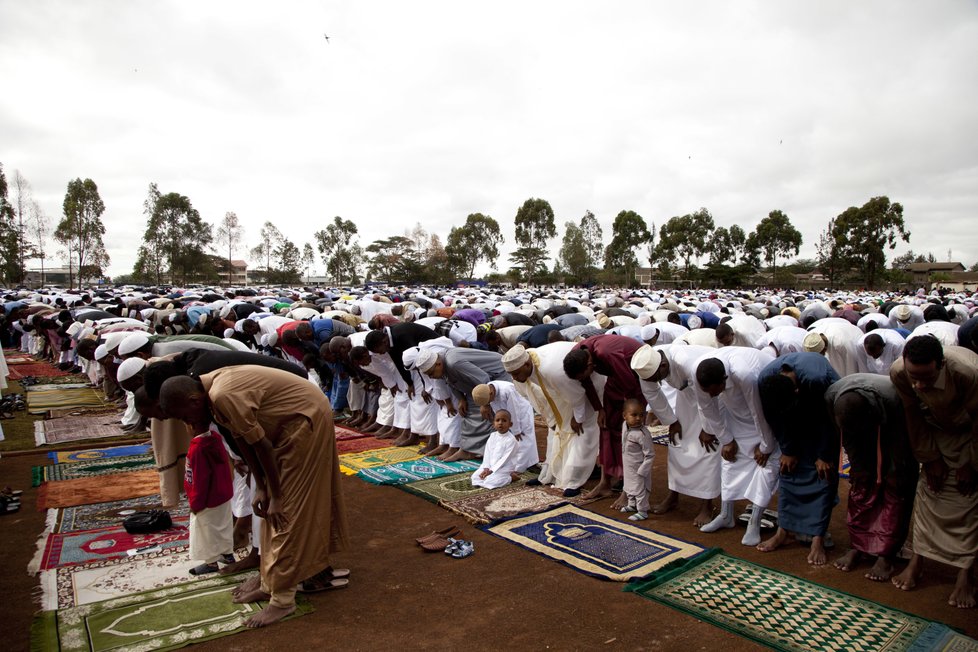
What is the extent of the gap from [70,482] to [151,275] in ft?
158

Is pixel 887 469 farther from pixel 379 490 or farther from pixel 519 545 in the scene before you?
pixel 379 490

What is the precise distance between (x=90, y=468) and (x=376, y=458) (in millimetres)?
2831

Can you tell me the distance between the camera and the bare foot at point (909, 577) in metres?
3.40

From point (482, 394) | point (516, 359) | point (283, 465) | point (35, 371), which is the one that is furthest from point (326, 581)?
point (35, 371)

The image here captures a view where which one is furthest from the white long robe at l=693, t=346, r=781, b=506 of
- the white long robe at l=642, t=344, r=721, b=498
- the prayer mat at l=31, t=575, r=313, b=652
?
the prayer mat at l=31, t=575, r=313, b=652

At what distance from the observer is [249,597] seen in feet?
11.1

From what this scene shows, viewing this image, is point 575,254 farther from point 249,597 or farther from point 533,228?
point 249,597

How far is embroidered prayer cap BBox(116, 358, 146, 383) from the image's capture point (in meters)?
5.32

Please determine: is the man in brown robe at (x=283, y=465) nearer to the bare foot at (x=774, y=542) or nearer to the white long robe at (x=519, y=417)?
the white long robe at (x=519, y=417)

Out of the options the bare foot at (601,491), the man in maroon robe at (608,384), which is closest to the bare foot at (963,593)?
the man in maroon robe at (608,384)

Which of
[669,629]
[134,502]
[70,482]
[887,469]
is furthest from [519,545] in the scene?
[70,482]

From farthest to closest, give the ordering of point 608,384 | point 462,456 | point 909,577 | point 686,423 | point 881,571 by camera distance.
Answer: point 462,456
point 608,384
point 686,423
point 881,571
point 909,577

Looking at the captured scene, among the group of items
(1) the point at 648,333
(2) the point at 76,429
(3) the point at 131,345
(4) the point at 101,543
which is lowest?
(2) the point at 76,429

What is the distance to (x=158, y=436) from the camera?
13.1 ft
